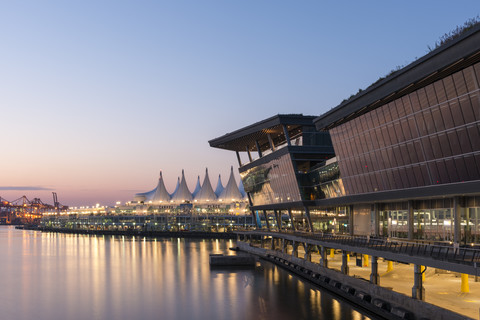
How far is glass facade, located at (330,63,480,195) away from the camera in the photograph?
4088 cm

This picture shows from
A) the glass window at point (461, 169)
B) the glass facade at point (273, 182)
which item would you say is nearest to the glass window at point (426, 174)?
the glass window at point (461, 169)

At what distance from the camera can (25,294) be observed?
64375 mm

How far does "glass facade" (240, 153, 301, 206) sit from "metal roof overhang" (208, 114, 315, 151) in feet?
18.4

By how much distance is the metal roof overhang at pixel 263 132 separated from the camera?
289ft

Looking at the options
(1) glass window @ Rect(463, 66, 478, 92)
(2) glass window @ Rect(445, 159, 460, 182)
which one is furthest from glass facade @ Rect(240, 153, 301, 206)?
(1) glass window @ Rect(463, 66, 478, 92)

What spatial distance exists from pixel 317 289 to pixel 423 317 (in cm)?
2463

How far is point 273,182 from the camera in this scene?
96.2m

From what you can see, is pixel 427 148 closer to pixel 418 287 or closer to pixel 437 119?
pixel 437 119

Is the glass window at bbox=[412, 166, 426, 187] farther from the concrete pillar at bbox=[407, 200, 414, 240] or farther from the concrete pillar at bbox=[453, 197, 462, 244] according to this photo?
the concrete pillar at bbox=[407, 200, 414, 240]

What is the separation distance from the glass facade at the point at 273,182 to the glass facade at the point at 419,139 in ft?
74.5

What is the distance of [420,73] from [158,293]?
38.9 m

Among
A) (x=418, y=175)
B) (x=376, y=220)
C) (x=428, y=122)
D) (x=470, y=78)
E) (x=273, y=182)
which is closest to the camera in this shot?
(x=470, y=78)

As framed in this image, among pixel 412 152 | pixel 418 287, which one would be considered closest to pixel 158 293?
pixel 412 152

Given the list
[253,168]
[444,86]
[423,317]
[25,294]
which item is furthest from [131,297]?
[253,168]
